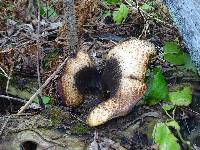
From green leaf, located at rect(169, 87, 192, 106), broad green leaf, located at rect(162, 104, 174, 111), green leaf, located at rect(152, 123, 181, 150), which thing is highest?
green leaf, located at rect(169, 87, 192, 106)

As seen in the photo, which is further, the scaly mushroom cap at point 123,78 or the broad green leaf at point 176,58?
the broad green leaf at point 176,58

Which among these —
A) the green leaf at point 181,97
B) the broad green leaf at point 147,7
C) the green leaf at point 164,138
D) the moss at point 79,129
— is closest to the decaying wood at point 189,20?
the green leaf at point 181,97

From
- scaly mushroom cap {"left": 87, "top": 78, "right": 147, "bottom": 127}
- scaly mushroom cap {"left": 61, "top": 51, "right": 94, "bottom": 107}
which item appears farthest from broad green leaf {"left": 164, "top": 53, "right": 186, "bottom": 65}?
scaly mushroom cap {"left": 61, "top": 51, "right": 94, "bottom": 107}

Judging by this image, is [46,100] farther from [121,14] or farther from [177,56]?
[121,14]

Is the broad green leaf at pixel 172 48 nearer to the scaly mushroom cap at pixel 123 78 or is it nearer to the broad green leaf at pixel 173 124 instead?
the scaly mushroom cap at pixel 123 78

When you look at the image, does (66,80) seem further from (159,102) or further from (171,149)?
(171,149)

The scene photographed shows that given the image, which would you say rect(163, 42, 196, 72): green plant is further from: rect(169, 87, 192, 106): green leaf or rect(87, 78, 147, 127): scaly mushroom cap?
rect(87, 78, 147, 127): scaly mushroom cap

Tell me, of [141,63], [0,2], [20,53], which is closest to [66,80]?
[141,63]
